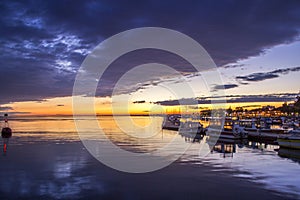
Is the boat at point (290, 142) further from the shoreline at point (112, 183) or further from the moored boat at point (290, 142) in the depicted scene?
the shoreline at point (112, 183)

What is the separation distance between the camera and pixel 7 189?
57.6 ft

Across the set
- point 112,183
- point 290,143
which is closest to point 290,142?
point 290,143

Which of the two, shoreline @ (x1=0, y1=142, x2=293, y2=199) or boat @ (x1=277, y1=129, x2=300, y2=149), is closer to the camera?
shoreline @ (x1=0, y1=142, x2=293, y2=199)

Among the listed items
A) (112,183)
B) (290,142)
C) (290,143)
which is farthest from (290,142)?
(112,183)

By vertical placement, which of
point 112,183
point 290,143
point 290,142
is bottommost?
point 112,183

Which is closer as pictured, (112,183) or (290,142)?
(112,183)

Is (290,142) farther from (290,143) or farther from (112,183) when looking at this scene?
(112,183)

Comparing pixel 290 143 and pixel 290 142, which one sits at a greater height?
pixel 290 142

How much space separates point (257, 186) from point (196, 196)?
4925 mm

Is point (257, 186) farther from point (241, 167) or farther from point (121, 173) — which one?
point (121, 173)

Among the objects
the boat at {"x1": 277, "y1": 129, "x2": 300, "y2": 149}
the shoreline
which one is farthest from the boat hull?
the shoreline

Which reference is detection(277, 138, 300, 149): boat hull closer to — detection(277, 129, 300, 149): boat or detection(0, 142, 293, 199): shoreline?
detection(277, 129, 300, 149): boat

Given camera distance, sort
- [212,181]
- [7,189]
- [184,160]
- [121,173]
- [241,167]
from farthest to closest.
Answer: [184,160] < [241,167] < [121,173] < [212,181] < [7,189]

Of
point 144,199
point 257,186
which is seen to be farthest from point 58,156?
point 257,186
